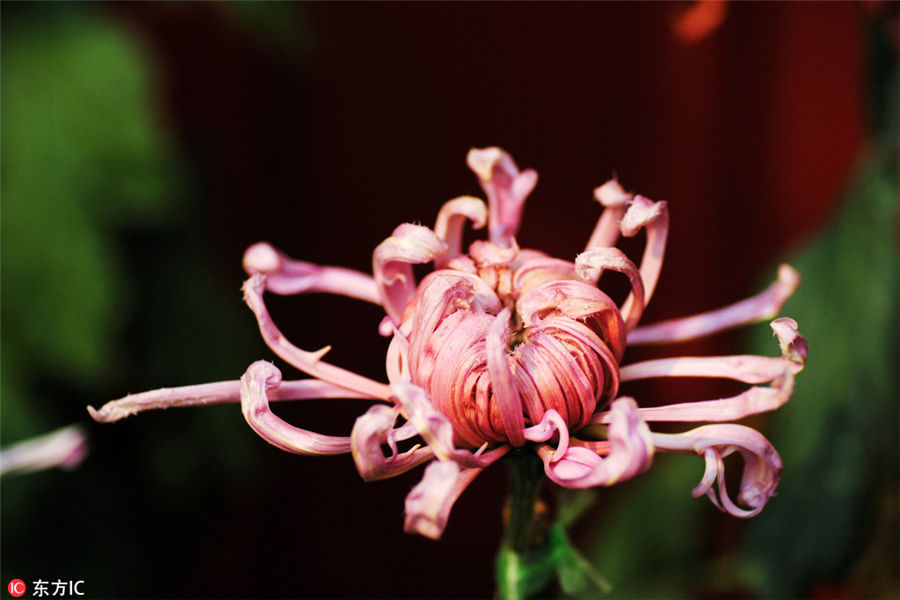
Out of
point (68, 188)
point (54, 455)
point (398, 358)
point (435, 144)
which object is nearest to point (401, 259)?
point (398, 358)

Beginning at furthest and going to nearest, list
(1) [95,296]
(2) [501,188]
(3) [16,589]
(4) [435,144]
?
(4) [435,144] < (1) [95,296] < (3) [16,589] < (2) [501,188]

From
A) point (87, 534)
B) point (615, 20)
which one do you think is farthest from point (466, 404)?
point (615, 20)

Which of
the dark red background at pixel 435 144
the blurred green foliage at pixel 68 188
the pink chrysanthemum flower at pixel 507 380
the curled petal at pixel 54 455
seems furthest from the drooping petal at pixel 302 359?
the dark red background at pixel 435 144

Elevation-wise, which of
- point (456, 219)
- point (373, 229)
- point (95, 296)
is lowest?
point (456, 219)

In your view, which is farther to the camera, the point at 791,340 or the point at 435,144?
the point at 435,144

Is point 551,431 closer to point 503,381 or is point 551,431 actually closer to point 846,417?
point 503,381

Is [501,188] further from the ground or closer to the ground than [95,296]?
closer to the ground

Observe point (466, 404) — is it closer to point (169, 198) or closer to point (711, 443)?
point (711, 443)
